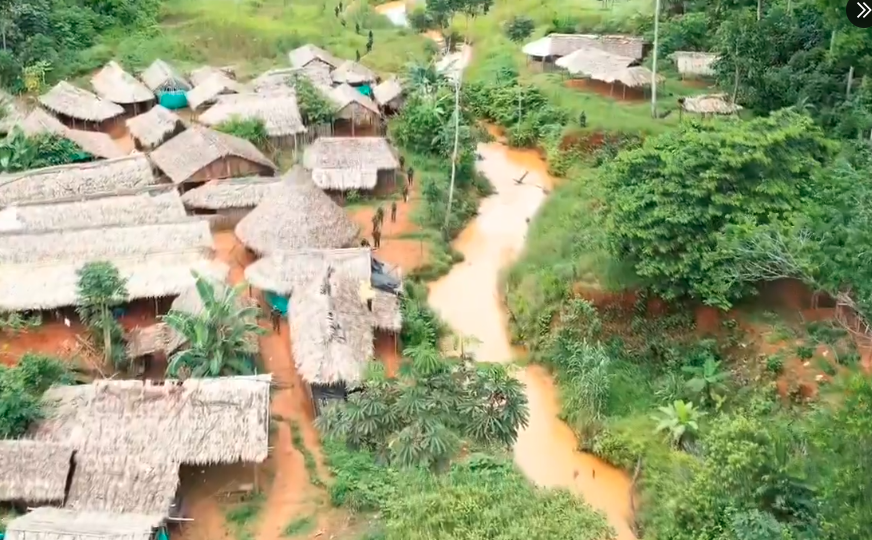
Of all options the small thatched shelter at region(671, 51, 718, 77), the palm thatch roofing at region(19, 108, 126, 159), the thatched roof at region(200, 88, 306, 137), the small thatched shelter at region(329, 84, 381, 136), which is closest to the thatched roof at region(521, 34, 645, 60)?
the small thatched shelter at region(671, 51, 718, 77)

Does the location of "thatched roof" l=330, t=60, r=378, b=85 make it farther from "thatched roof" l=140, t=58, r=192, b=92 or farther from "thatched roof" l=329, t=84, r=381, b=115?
"thatched roof" l=140, t=58, r=192, b=92

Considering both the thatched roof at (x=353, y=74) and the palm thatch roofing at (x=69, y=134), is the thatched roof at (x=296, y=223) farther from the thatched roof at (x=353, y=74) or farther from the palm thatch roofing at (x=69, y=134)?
the thatched roof at (x=353, y=74)

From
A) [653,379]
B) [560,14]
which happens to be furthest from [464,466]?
[560,14]

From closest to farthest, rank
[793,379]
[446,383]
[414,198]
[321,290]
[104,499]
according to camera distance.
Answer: [104,499] < [446,383] < [793,379] < [321,290] < [414,198]

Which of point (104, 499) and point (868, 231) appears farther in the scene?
point (868, 231)

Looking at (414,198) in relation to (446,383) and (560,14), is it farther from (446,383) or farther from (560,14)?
(560,14)

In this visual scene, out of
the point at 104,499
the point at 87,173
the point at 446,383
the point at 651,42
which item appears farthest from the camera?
the point at 651,42

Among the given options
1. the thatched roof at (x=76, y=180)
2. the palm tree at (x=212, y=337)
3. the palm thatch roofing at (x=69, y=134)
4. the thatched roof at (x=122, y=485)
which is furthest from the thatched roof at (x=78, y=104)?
the thatched roof at (x=122, y=485)

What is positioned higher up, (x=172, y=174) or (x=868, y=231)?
(x=868, y=231)
